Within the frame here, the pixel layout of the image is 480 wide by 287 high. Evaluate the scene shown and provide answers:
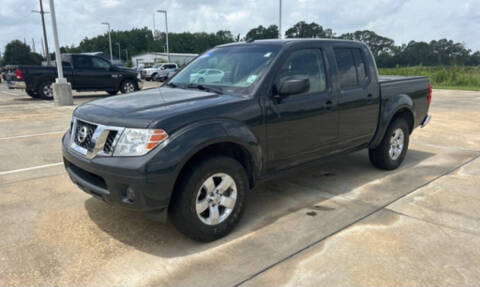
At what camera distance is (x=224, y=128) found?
3.25m

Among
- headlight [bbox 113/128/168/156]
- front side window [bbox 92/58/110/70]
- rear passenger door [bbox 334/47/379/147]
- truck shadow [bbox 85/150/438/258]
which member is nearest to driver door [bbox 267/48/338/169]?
rear passenger door [bbox 334/47/379/147]

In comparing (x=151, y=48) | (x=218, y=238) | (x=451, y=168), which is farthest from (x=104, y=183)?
(x=151, y=48)

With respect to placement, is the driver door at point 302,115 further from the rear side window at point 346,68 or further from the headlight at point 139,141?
the headlight at point 139,141

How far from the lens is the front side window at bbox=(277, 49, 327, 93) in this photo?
3895mm

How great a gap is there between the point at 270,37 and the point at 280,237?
2318cm

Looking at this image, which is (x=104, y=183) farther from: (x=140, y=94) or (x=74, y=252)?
(x=140, y=94)

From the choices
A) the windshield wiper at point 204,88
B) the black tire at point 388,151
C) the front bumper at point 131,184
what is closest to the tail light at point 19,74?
the windshield wiper at point 204,88

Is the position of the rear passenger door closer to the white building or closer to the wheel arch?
the wheel arch

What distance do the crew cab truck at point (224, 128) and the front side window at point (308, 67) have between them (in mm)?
11

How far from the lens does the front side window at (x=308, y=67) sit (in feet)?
12.8

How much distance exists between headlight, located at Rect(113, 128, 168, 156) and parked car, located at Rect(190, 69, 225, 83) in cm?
133

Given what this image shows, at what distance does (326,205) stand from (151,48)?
118m

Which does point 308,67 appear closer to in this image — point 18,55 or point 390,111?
point 390,111

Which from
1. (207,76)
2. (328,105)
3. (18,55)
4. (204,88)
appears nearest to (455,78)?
(328,105)
